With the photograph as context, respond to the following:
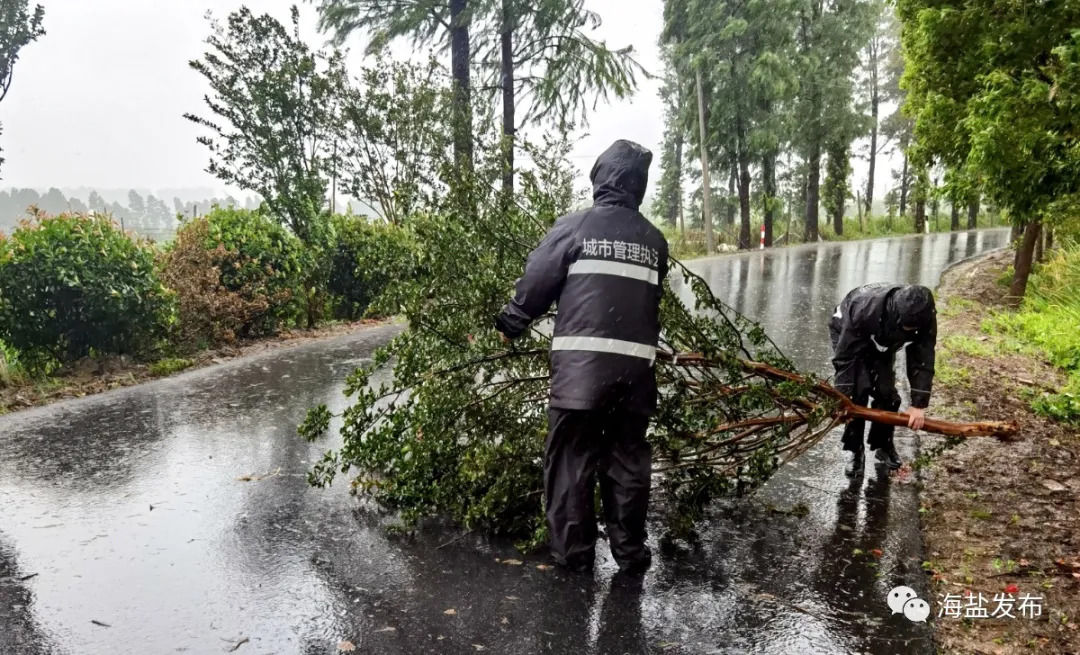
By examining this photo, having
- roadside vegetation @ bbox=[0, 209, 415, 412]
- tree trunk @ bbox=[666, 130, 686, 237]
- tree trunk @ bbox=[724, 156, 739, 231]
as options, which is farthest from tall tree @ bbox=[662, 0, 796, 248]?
roadside vegetation @ bbox=[0, 209, 415, 412]

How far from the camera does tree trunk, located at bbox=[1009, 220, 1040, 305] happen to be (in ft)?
36.3

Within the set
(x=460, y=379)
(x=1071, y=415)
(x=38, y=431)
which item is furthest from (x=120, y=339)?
(x=1071, y=415)

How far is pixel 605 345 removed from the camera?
3.08 metres

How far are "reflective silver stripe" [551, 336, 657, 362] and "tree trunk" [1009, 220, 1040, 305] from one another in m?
10.6

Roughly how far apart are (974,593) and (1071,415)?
338 centimetres

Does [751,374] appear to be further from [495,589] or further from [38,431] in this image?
[38,431]

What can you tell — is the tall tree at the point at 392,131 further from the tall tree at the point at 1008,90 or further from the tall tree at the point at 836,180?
the tall tree at the point at 836,180

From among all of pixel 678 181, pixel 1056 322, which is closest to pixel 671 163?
pixel 678 181

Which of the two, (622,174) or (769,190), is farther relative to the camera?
(769,190)

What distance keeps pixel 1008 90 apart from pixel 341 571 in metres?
5.83

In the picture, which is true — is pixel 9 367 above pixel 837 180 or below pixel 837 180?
below

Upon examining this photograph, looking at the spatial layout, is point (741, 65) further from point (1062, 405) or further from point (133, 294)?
point (133, 294)

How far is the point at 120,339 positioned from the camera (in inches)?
301

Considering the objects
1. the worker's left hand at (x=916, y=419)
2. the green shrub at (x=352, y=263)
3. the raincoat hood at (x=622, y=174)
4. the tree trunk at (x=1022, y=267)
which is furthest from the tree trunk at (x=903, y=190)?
the raincoat hood at (x=622, y=174)
